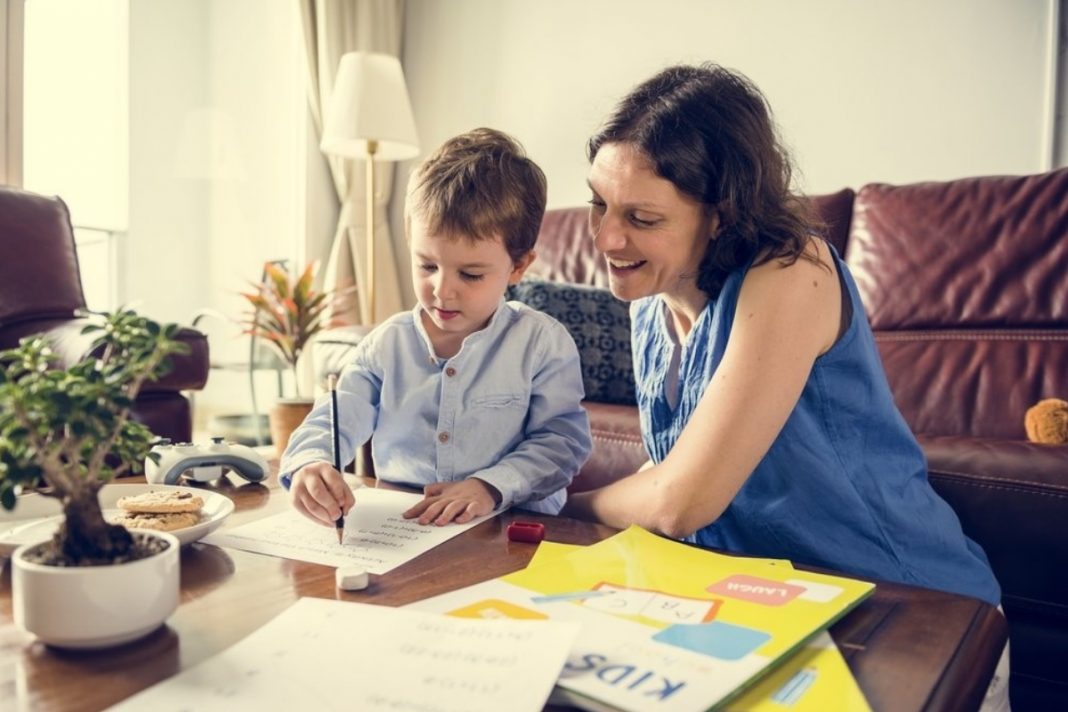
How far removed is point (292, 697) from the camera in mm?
463

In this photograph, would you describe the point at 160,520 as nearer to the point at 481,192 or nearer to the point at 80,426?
the point at 80,426

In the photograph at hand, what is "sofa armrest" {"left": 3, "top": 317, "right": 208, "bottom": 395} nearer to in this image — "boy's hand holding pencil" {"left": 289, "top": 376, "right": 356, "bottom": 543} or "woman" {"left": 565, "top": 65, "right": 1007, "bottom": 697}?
"boy's hand holding pencil" {"left": 289, "top": 376, "right": 356, "bottom": 543}

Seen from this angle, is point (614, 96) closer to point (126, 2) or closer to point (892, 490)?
point (126, 2)

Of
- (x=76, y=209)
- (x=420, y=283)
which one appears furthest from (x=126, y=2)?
(x=420, y=283)

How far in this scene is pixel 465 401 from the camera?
1153mm

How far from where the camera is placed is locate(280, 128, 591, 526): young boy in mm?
1085

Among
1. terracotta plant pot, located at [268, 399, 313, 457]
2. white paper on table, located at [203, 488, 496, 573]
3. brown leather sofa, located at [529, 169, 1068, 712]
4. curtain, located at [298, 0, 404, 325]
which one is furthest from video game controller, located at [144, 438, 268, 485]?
curtain, located at [298, 0, 404, 325]

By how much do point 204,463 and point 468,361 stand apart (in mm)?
383

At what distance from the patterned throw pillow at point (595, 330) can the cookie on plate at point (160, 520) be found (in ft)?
4.60

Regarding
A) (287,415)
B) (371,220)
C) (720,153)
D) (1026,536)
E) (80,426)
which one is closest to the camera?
(80,426)

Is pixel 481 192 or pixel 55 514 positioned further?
pixel 481 192

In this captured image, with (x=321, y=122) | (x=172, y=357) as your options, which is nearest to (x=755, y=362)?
(x=172, y=357)

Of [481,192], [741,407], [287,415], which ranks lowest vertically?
[287,415]

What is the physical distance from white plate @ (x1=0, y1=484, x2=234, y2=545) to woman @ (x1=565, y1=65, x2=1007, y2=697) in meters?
0.43
